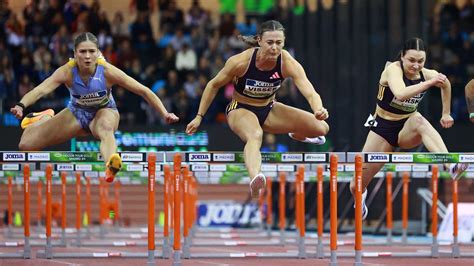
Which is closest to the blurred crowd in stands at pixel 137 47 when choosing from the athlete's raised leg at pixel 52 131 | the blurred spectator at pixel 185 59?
the blurred spectator at pixel 185 59

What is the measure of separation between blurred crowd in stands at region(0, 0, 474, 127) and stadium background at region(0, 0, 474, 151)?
0.10 ft

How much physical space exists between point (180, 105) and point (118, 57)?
2608mm

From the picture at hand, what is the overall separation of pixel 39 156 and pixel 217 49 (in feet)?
51.6

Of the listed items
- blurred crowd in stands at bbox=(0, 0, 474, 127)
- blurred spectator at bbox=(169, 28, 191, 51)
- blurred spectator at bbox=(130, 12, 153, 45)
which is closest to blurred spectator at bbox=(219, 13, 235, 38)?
blurred crowd in stands at bbox=(0, 0, 474, 127)

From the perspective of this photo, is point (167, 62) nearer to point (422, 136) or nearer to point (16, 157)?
point (422, 136)

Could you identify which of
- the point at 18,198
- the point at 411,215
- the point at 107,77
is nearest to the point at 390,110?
the point at 107,77

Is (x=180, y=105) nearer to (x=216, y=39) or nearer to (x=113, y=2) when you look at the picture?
(x=216, y=39)

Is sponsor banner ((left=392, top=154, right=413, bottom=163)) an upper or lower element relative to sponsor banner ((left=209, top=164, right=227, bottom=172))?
upper

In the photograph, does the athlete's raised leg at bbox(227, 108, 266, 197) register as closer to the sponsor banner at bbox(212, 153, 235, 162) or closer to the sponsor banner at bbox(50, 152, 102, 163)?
the sponsor banner at bbox(212, 153, 235, 162)

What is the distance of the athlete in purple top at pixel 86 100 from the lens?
14.5 m

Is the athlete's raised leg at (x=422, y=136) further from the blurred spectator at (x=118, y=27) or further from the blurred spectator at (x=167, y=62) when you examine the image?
the blurred spectator at (x=118, y=27)

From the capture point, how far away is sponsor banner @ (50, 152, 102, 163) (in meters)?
14.4

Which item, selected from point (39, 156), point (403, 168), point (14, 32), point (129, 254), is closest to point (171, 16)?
point (14, 32)

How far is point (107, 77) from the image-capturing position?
14664mm
